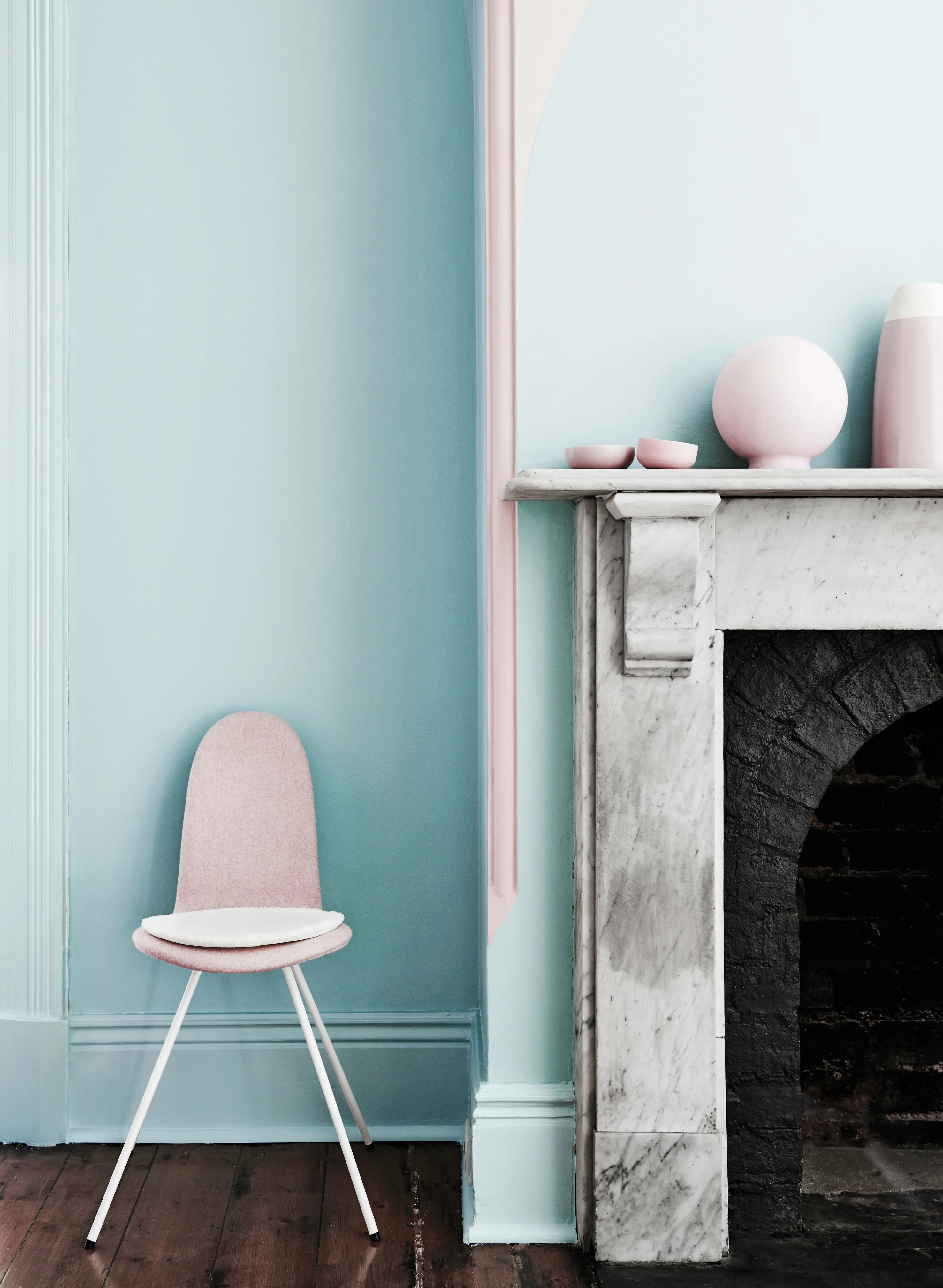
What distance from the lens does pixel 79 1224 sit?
165cm

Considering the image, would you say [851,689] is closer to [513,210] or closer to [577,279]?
[577,279]

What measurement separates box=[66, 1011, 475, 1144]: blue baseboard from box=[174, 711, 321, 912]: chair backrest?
288 millimetres

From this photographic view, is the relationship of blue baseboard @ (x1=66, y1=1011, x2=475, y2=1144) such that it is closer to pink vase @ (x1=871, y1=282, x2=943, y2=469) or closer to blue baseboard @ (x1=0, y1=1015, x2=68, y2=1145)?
blue baseboard @ (x1=0, y1=1015, x2=68, y2=1145)

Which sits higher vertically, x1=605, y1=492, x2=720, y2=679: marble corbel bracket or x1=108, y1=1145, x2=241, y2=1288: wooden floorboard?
x1=605, y1=492, x2=720, y2=679: marble corbel bracket

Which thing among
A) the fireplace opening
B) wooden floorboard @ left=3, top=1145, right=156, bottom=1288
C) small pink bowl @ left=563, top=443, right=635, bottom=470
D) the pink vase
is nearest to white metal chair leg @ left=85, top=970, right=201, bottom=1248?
wooden floorboard @ left=3, top=1145, right=156, bottom=1288

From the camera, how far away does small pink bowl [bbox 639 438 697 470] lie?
1.49 metres

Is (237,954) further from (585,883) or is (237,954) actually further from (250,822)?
(585,883)

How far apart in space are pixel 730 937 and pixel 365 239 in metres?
1.53

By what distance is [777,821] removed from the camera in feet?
5.36

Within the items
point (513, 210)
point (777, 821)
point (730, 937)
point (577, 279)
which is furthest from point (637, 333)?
point (730, 937)

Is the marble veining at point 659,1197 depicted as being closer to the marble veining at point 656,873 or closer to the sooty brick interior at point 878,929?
the marble veining at point 656,873

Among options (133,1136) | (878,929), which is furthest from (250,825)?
(878,929)

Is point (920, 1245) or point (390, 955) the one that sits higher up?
point (390, 955)

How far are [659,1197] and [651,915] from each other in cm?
46
